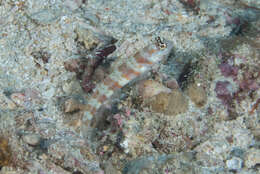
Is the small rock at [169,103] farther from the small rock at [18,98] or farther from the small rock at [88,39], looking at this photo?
the small rock at [18,98]

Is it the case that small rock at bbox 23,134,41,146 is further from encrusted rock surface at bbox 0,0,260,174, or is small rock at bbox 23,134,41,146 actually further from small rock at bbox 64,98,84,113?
small rock at bbox 64,98,84,113

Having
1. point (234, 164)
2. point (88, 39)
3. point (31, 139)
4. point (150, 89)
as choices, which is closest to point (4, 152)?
point (31, 139)

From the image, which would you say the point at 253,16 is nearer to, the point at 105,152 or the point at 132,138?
the point at 132,138

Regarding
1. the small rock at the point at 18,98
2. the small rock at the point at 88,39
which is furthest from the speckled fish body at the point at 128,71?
the small rock at the point at 18,98

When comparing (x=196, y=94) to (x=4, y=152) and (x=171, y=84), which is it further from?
(x=4, y=152)

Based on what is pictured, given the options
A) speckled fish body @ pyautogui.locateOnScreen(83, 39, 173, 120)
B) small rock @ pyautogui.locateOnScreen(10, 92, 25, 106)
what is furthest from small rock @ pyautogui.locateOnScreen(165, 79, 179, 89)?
small rock @ pyautogui.locateOnScreen(10, 92, 25, 106)

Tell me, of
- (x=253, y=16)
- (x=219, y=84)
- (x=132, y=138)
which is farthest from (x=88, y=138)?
(x=253, y=16)
